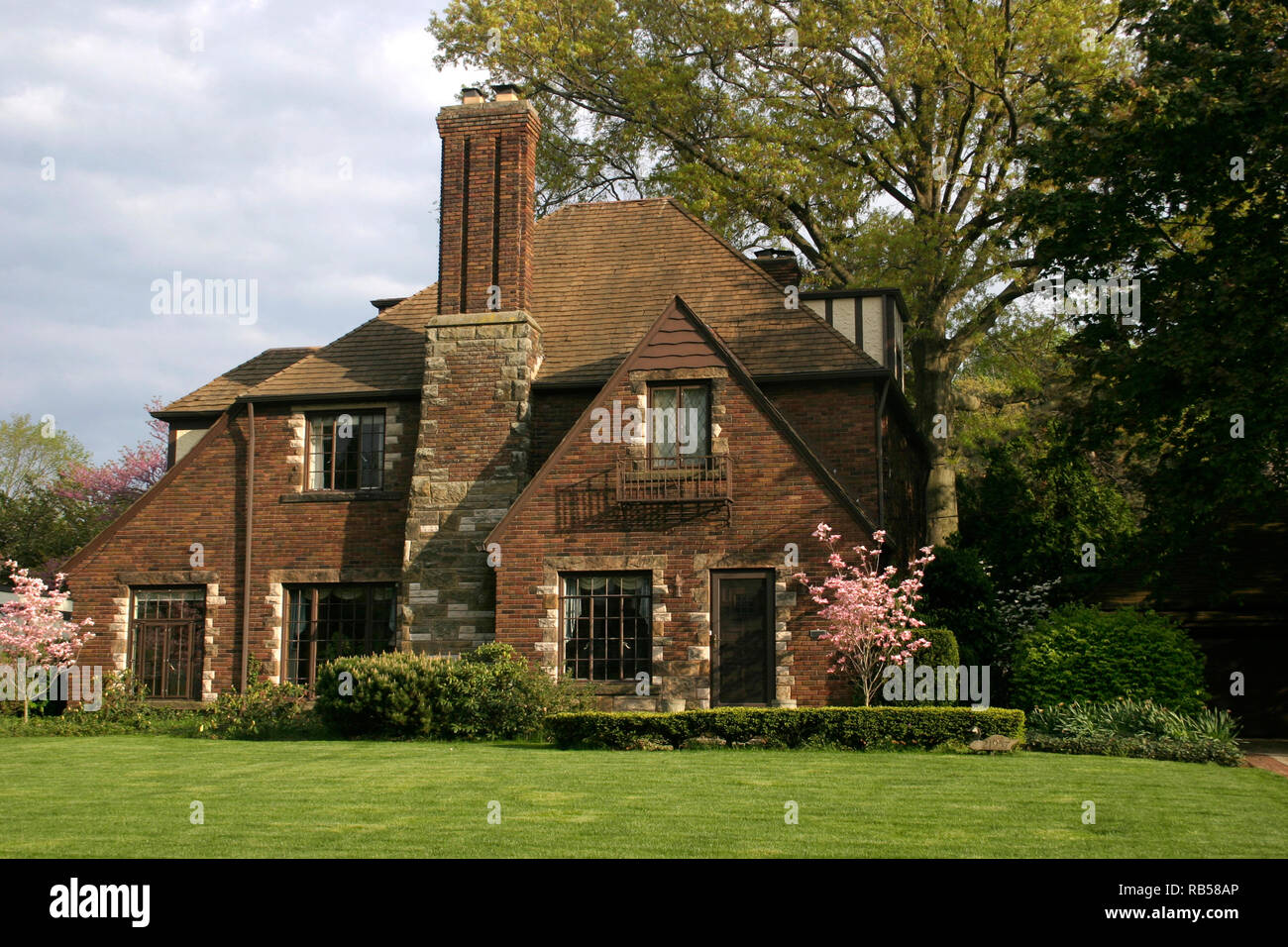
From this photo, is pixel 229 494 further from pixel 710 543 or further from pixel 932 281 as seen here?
pixel 932 281

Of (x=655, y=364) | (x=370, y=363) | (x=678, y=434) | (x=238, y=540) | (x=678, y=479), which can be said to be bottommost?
(x=238, y=540)

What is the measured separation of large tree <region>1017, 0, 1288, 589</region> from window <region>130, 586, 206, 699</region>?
55.3 feet

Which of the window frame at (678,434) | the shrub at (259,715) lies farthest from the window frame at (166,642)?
the window frame at (678,434)

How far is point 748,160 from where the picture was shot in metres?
29.6

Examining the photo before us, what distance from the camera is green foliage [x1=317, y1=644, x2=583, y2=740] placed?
17.8m

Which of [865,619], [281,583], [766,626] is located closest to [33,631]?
[281,583]

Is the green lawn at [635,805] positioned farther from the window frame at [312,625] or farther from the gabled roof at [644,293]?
the gabled roof at [644,293]

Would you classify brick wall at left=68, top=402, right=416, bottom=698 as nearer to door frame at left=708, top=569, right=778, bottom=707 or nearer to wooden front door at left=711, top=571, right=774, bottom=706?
door frame at left=708, top=569, right=778, bottom=707

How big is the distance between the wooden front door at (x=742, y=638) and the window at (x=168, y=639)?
33.0 ft

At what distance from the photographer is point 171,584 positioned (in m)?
23.3

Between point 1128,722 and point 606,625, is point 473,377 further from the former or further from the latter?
point 1128,722

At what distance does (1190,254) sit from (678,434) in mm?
9393

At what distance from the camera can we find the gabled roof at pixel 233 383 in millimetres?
25797

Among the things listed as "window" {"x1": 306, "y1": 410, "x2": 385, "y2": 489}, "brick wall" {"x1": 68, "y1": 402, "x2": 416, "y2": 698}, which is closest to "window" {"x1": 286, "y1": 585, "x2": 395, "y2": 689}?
"brick wall" {"x1": 68, "y1": 402, "x2": 416, "y2": 698}
